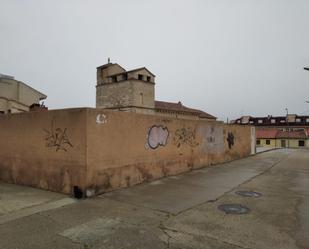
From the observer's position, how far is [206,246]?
4023 millimetres

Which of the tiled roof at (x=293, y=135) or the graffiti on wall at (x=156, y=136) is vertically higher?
the graffiti on wall at (x=156, y=136)

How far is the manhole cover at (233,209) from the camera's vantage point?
5770mm

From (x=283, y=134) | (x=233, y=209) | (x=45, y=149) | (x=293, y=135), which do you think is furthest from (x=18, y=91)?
(x=293, y=135)

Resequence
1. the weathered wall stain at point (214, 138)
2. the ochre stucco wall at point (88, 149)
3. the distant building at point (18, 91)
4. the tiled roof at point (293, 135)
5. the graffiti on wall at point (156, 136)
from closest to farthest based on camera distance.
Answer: the ochre stucco wall at point (88, 149) < the graffiti on wall at point (156, 136) < the weathered wall stain at point (214, 138) < the distant building at point (18, 91) < the tiled roof at point (293, 135)

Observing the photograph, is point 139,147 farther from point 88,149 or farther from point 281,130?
point 281,130

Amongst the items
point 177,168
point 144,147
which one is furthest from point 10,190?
point 177,168

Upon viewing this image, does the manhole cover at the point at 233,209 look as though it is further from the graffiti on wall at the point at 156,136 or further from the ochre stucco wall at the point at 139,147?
the graffiti on wall at the point at 156,136

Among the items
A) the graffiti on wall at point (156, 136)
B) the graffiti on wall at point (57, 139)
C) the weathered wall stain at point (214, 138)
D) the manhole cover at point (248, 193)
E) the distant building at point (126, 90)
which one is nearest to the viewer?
the graffiti on wall at point (57, 139)

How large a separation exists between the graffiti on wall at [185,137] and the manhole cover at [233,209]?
15.2 ft

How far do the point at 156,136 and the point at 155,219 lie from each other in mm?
4608

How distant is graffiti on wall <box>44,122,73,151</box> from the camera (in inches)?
287

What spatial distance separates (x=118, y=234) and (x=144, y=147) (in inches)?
182

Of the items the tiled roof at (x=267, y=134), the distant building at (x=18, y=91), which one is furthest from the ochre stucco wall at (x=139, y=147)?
the tiled roof at (x=267, y=134)

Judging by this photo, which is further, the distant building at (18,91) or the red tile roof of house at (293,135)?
the red tile roof of house at (293,135)
